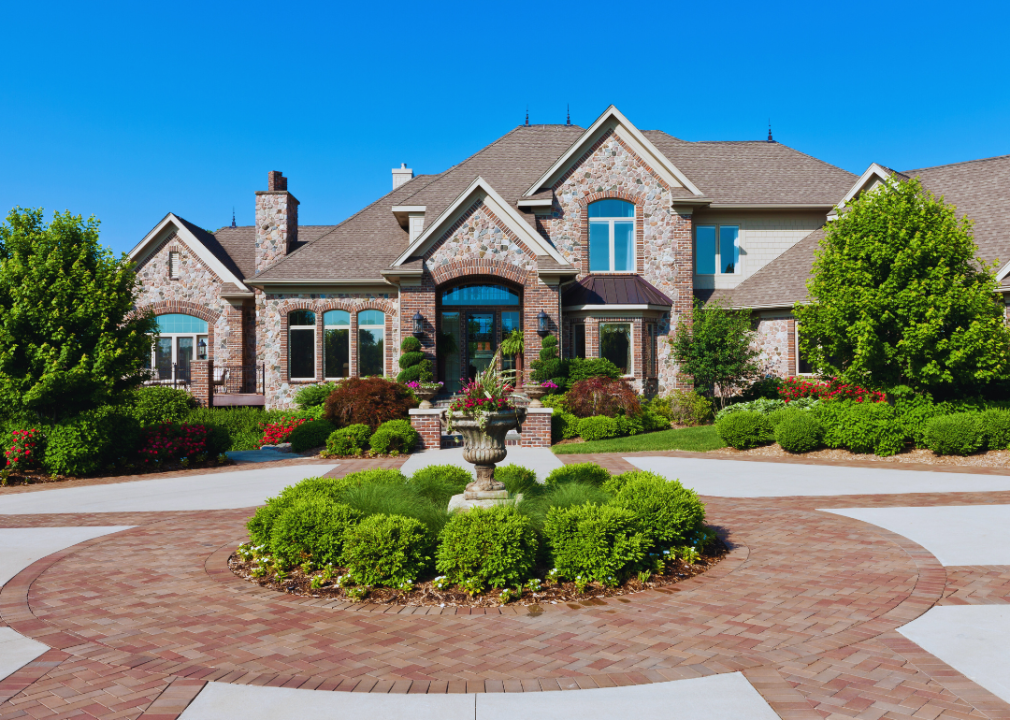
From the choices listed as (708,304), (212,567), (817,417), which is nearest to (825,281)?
(817,417)

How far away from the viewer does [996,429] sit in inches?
A: 514

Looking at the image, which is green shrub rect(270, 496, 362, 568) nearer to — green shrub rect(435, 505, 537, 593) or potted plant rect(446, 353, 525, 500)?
green shrub rect(435, 505, 537, 593)

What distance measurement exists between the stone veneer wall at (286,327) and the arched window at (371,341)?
0.56 feet

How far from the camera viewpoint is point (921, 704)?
3.71 meters

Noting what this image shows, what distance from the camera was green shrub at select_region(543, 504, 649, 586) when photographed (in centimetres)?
592

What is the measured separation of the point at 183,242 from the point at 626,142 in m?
16.4

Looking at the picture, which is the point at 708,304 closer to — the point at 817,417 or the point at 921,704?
the point at 817,417

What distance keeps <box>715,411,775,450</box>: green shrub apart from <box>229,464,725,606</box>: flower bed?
343 inches

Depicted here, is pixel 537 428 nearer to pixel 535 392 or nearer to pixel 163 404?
pixel 535 392

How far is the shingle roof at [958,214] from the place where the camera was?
19625 millimetres

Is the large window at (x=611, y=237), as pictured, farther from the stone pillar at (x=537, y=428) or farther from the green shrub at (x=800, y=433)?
the green shrub at (x=800, y=433)

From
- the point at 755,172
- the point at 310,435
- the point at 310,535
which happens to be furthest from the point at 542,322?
the point at 310,535

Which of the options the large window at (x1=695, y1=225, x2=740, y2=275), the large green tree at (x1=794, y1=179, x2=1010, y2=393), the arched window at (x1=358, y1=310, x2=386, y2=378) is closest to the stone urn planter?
the arched window at (x1=358, y1=310, x2=386, y2=378)

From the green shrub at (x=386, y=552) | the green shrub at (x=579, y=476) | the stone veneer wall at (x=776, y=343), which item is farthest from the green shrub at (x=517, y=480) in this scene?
the stone veneer wall at (x=776, y=343)
